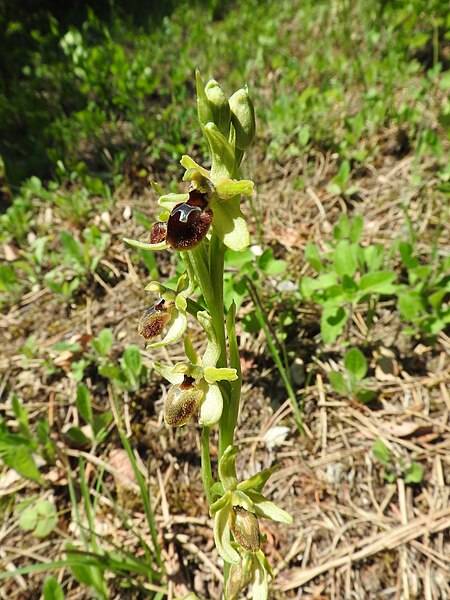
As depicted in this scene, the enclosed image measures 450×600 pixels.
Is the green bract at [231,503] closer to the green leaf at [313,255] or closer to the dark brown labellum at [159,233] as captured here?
the dark brown labellum at [159,233]

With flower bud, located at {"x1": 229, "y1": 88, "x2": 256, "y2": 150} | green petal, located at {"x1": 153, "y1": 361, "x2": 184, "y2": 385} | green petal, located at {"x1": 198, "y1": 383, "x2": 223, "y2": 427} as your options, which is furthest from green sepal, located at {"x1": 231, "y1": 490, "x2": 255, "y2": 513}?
flower bud, located at {"x1": 229, "y1": 88, "x2": 256, "y2": 150}

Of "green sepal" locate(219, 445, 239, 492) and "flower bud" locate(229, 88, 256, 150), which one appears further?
"green sepal" locate(219, 445, 239, 492)

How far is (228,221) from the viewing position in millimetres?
1210

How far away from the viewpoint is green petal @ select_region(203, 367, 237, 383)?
128 cm

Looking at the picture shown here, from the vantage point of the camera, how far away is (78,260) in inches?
110

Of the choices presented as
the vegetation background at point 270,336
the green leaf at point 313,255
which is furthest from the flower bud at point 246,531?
the green leaf at point 313,255

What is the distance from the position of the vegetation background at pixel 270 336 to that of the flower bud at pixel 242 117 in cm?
87

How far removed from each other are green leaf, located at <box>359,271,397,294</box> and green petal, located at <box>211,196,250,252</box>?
1.09 metres

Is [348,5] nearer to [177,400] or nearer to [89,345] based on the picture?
[89,345]

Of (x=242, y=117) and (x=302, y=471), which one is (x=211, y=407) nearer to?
(x=242, y=117)

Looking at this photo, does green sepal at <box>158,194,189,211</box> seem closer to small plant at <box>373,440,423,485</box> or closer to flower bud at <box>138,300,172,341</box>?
flower bud at <box>138,300,172,341</box>

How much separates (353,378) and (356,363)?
74 mm

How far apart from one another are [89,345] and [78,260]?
Result: 0.55m

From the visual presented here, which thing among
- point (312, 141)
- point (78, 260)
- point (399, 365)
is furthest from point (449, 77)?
point (78, 260)
